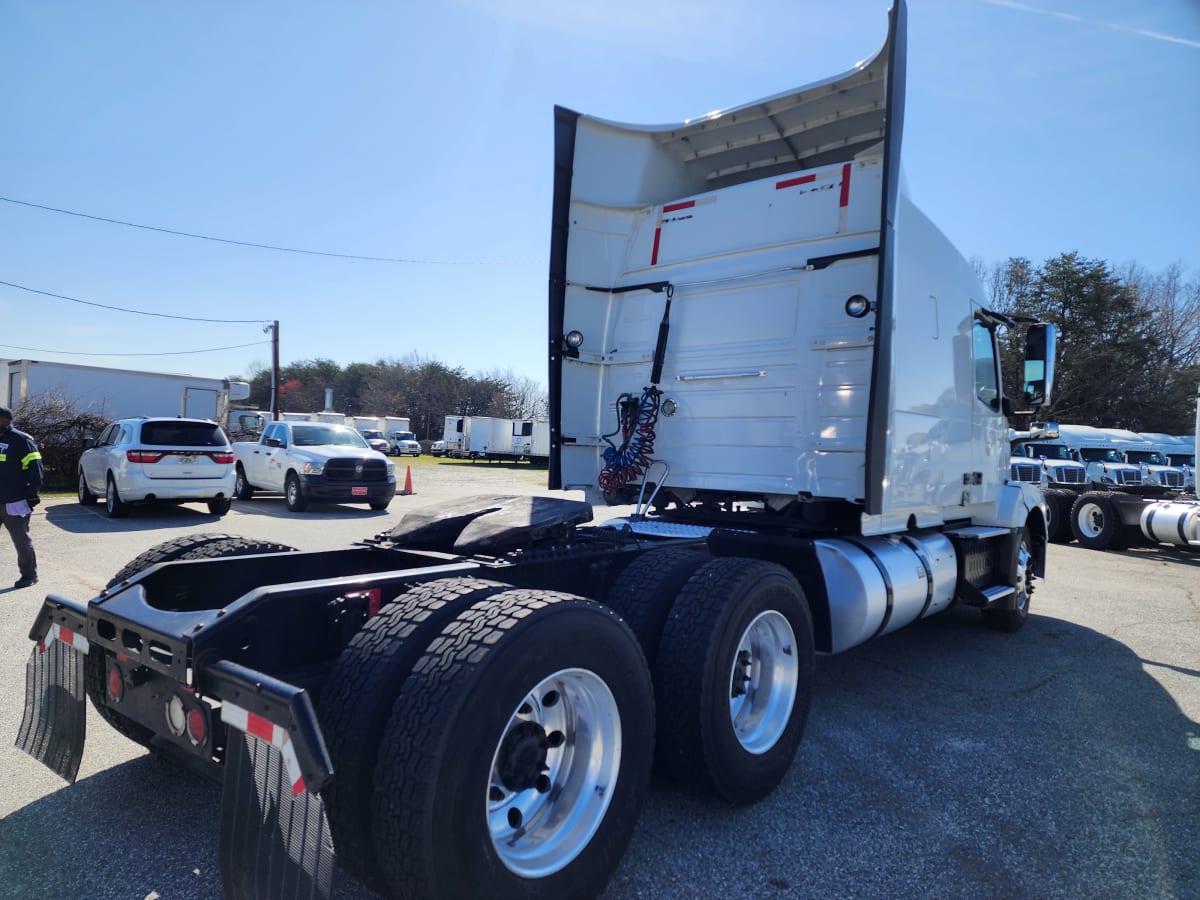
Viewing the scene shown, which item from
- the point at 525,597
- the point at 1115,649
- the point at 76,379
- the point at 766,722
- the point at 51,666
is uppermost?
the point at 76,379

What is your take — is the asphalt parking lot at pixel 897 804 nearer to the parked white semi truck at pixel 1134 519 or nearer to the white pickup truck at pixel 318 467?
the parked white semi truck at pixel 1134 519

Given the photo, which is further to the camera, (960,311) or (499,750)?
(960,311)

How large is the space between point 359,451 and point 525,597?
44.6 ft

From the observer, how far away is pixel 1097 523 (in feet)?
44.4

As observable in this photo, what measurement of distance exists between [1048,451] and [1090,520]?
5.55m

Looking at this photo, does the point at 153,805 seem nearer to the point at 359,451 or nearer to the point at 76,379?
the point at 359,451

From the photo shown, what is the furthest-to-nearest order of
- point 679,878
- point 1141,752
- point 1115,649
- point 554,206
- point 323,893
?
point 1115,649, point 554,206, point 1141,752, point 679,878, point 323,893

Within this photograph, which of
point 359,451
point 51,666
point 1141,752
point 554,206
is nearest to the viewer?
point 51,666

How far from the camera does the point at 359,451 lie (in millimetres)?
15039

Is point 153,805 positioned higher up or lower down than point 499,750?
lower down

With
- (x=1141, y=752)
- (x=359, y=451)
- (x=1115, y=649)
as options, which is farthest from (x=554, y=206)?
(x=359, y=451)

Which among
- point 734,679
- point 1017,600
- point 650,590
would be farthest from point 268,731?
point 1017,600

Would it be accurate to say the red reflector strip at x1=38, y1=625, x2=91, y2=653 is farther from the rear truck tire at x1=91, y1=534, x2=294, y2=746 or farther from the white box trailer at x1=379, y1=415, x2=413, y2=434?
the white box trailer at x1=379, y1=415, x2=413, y2=434

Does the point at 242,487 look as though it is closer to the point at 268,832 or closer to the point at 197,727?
the point at 197,727
